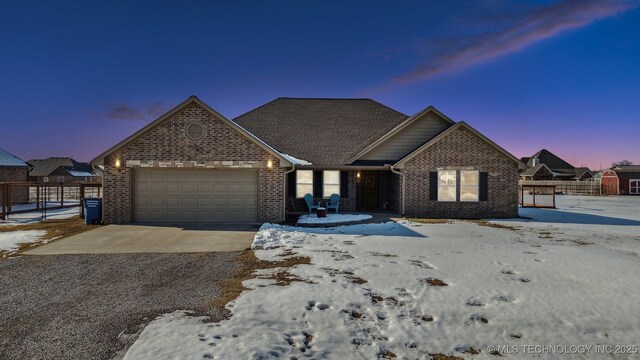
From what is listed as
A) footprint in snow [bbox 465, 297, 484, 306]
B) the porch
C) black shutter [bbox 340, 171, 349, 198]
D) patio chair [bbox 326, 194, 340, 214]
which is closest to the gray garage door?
the porch

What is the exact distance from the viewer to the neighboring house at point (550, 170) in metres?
54.8

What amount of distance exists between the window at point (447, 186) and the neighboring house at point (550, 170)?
1824 inches

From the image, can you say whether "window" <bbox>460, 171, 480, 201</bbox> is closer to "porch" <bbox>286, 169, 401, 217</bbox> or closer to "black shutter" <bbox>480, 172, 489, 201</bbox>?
"black shutter" <bbox>480, 172, 489, 201</bbox>

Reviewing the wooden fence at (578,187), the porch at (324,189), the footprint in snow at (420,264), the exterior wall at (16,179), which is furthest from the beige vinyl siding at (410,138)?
the wooden fence at (578,187)

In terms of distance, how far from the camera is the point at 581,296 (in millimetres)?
5734

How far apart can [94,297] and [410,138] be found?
1600 cm

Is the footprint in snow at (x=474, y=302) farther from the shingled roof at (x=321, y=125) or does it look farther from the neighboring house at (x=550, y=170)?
the neighboring house at (x=550, y=170)

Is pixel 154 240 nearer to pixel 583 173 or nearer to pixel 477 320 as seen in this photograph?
pixel 477 320

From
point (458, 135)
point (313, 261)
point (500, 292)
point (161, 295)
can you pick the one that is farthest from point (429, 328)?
point (458, 135)

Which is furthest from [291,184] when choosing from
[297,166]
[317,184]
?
[297,166]

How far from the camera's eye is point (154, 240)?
1054 centimetres

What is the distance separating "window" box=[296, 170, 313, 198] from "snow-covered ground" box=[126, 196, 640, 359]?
8113mm

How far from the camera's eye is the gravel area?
415cm

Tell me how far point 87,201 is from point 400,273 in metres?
13.0
